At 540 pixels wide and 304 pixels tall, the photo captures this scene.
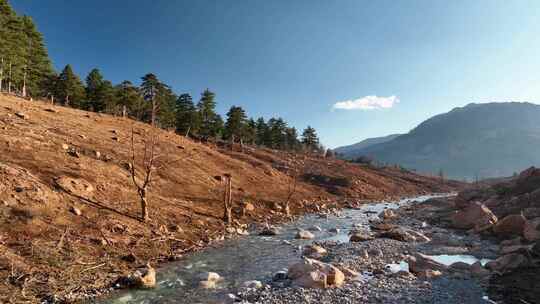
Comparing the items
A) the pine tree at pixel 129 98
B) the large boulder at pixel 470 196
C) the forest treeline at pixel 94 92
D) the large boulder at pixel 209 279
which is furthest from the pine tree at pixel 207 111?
the large boulder at pixel 209 279

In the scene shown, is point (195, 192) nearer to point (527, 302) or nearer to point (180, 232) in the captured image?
point (180, 232)

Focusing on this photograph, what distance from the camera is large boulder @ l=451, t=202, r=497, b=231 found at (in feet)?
107

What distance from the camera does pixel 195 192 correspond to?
39.1 m

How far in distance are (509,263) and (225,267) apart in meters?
16.1

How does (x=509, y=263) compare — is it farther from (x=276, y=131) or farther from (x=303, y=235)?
(x=276, y=131)

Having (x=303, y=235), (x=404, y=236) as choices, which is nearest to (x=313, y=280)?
(x=303, y=235)

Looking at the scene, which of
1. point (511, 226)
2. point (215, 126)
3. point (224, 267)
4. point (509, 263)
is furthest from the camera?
point (215, 126)

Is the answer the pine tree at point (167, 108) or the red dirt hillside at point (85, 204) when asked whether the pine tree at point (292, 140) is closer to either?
the pine tree at point (167, 108)

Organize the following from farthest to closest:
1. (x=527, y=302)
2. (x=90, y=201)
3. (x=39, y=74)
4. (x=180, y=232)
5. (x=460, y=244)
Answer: (x=39, y=74), (x=460, y=244), (x=180, y=232), (x=90, y=201), (x=527, y=302)

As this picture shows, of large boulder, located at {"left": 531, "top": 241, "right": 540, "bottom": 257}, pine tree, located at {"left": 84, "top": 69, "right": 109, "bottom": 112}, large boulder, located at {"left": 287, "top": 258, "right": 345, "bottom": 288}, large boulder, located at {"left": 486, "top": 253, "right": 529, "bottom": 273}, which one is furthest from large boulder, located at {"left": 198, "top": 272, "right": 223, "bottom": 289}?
pine tree, located at {"left": 84, "top": 69, "right": 109, "bottom": 112}

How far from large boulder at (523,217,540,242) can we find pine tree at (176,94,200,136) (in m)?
73.6

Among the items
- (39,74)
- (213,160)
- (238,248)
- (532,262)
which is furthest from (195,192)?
(39,74)

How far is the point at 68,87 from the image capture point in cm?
7638

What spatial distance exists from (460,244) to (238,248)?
18289 mm
